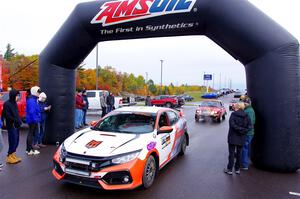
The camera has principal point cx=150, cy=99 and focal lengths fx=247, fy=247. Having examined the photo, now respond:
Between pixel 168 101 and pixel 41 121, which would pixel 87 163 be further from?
pixel 168 101

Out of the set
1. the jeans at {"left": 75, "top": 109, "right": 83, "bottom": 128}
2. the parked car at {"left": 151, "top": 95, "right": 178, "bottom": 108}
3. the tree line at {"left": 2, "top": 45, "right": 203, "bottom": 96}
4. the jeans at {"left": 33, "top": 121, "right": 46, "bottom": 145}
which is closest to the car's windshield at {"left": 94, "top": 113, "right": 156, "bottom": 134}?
the jeans at {"left": 33, "top": 121, "right": 46, "bottom": 145}

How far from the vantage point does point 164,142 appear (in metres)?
5.53

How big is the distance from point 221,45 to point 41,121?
5870 millimetres

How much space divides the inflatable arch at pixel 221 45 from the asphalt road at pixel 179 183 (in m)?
0.80

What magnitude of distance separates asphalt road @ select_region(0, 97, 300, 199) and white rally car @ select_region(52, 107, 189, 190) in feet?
0.96

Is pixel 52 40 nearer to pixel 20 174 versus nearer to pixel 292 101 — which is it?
pixel 20 174

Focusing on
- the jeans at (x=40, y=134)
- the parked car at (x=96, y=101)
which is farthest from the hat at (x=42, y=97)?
the parked car at (x=96, y=101)

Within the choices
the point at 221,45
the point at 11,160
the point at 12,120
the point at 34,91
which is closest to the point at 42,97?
the point at 34,91

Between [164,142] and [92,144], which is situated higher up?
[92,144]

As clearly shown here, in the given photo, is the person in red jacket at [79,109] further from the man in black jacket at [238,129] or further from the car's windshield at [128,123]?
the man in black jacket at [238,129]

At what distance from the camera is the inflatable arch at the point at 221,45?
564cm

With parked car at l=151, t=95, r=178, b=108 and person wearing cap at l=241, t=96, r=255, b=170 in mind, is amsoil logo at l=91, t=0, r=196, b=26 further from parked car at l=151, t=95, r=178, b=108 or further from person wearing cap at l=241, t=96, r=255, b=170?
parked car at l=151, t=95, r=178, b=108

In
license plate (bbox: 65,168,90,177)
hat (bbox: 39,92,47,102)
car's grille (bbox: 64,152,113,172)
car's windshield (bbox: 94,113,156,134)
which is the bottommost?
license plate (bbox: 65,168,90,177)

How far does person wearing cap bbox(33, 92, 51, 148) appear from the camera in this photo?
7.51 m
